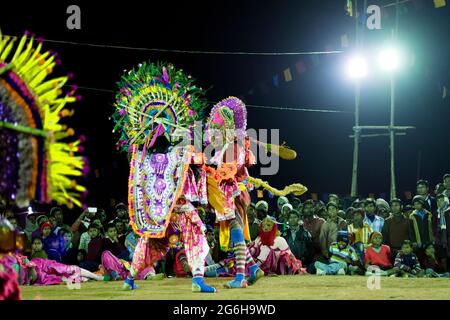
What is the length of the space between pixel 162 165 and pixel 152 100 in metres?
0.79

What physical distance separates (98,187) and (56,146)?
13.1 meters

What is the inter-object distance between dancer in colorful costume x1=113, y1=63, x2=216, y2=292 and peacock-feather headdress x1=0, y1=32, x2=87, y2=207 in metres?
3.60

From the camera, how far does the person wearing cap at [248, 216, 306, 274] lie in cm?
1233

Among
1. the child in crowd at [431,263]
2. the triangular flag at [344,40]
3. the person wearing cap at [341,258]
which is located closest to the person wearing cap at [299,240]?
the person wearing cap at [341,258]

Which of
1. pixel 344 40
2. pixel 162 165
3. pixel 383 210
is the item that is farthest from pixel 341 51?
pixel 162 165

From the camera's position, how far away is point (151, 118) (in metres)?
9.00

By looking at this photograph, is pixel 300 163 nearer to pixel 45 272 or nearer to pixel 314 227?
pixel 314 227

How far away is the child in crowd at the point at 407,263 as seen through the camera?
458 inches

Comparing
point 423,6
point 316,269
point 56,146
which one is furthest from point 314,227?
point 56,146

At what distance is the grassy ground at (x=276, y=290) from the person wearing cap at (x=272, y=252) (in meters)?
0.96

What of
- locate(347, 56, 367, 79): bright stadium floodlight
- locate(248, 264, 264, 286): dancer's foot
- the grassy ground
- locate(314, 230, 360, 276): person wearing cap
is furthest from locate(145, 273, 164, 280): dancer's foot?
locate(347, 56, 367, 79): bright stadium floodlight

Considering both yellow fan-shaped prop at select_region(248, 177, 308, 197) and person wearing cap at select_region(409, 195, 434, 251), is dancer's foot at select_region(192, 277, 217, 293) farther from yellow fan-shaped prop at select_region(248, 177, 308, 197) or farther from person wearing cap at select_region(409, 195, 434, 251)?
person wearing cap at select_region(409, 195, 434, 251)

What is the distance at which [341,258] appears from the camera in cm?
1227

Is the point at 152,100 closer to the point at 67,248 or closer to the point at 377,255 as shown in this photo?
the point at 67,248
